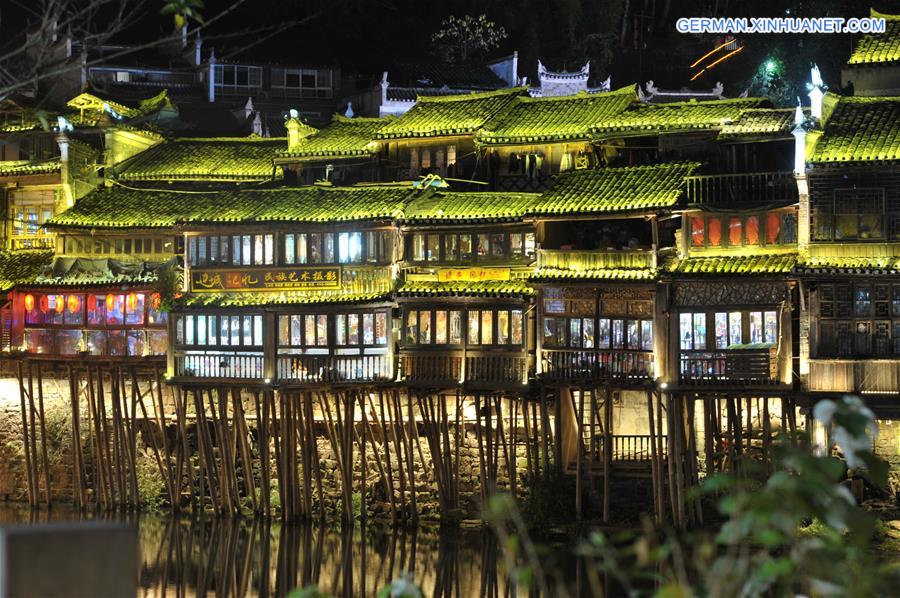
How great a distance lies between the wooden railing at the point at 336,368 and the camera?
4022 cm

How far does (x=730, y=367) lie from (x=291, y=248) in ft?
44.4

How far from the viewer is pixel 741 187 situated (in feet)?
122

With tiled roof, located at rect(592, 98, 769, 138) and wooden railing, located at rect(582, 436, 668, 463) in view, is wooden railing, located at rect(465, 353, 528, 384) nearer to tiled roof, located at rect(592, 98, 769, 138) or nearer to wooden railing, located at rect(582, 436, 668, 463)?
wooden railing, located at rect(582, 436, 668, 463)

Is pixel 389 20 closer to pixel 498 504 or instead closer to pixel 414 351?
pixel 414 351

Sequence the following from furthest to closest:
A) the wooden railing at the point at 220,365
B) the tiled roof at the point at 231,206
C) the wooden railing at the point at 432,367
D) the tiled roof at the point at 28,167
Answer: the tiled roof at the point at 28,167
the tiled roof at the point at 231,206
the wooden railing at the point at 220,365
the wooden railing at the point at 432,367

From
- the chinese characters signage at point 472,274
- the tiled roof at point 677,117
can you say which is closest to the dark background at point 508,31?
the tiled roof at point 677,117

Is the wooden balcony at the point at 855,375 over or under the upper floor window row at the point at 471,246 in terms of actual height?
under

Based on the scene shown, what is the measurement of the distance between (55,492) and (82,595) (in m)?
38.4

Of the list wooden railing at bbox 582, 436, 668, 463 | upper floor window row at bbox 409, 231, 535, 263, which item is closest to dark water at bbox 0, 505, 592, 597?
wooden railing at bbox 582, 436, 668, 463

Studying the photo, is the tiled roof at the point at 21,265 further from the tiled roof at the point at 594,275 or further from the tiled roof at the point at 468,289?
the tiled roof at the point at 594,275

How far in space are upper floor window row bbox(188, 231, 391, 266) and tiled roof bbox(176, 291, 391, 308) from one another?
3.01 feet

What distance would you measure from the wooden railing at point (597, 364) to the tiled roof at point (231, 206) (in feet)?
20.8

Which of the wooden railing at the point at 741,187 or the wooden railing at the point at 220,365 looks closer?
the wooden railing at the point at 741,187

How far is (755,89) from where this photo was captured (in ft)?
195
